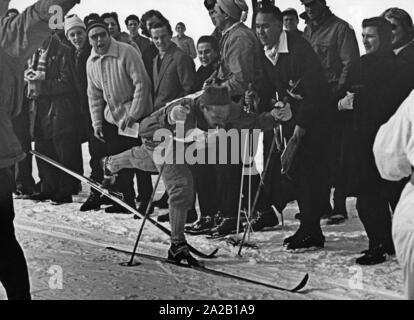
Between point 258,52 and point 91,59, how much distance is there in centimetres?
87

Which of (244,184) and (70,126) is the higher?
(70,126)

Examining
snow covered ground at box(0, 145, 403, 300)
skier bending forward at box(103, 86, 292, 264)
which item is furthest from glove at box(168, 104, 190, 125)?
snow covered ground at box(0, 145, 403, 300)

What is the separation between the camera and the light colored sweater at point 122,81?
3197 millimetres

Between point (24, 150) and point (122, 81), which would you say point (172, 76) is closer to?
point (122, 81)

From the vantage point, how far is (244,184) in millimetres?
3174

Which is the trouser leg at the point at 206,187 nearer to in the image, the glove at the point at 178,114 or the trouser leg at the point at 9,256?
the glove at the point at 178,114

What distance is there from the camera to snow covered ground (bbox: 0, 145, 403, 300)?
9.73 ft

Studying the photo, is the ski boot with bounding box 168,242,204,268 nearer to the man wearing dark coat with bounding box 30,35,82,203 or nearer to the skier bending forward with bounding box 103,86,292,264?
the skier bending forward with bounding box 103,86,292,264

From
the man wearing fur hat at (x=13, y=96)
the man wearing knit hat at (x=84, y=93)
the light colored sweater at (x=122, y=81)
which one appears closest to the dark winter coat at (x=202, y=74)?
the light colored sweater at (x=122, y=81)

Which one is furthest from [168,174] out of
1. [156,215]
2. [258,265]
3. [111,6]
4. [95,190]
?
[111,6]

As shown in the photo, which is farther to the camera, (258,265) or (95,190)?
(95,190)

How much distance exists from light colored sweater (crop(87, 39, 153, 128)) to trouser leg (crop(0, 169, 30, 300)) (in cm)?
64

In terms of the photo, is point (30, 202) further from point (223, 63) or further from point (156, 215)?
point (223, 63)

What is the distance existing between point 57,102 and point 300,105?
4.22ft
